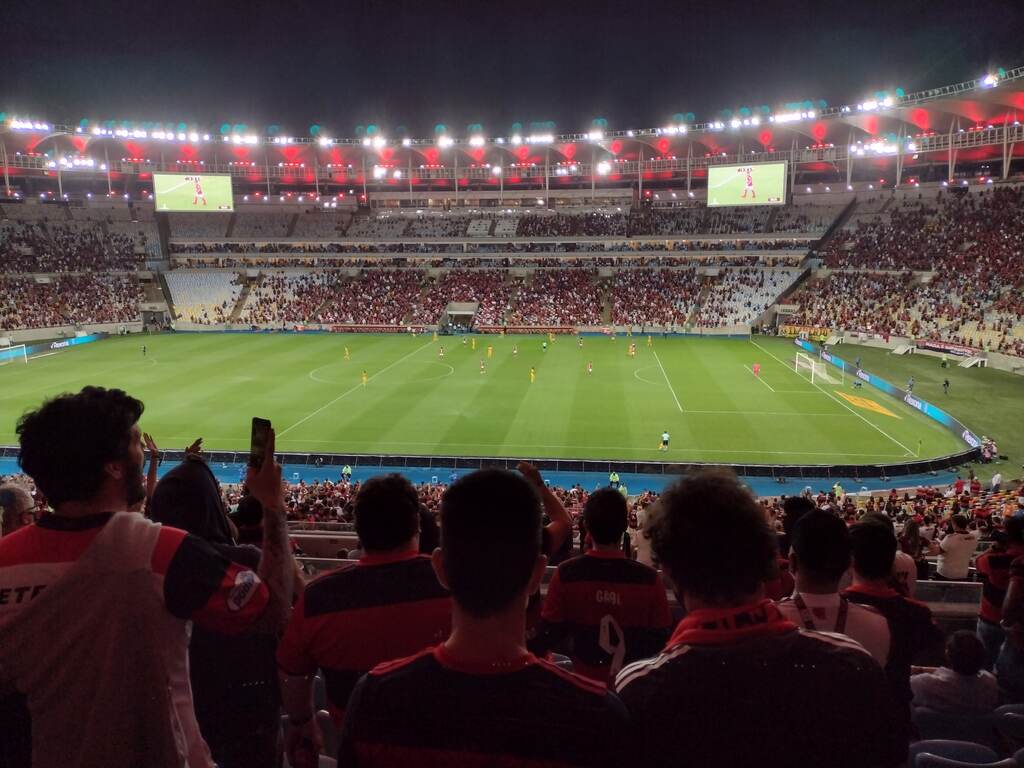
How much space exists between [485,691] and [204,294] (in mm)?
80445

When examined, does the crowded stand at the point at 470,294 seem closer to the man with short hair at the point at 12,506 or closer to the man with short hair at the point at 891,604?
the man with short hair at the point at 12,506

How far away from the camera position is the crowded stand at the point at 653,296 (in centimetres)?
6806

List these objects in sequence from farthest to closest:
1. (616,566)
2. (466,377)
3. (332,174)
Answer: (332,174) → (466,377) → (616,566)

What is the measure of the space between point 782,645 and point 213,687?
290 cm

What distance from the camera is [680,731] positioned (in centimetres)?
228

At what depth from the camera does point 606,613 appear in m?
4.10

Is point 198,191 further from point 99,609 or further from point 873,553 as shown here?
point 873,553

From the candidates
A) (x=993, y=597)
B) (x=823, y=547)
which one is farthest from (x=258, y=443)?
(x=993, y=597)

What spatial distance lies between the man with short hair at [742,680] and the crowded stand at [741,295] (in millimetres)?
64679

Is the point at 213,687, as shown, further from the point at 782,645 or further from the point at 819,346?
the point at 819,346

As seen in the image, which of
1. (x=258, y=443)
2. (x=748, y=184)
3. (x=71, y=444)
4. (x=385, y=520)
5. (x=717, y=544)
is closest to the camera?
(x=717, y=544)

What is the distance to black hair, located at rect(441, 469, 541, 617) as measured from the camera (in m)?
2.31

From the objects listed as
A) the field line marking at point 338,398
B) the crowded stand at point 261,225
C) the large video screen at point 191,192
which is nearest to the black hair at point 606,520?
the field line marking at point 338,398

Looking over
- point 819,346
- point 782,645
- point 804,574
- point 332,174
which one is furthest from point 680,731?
point 332,174
